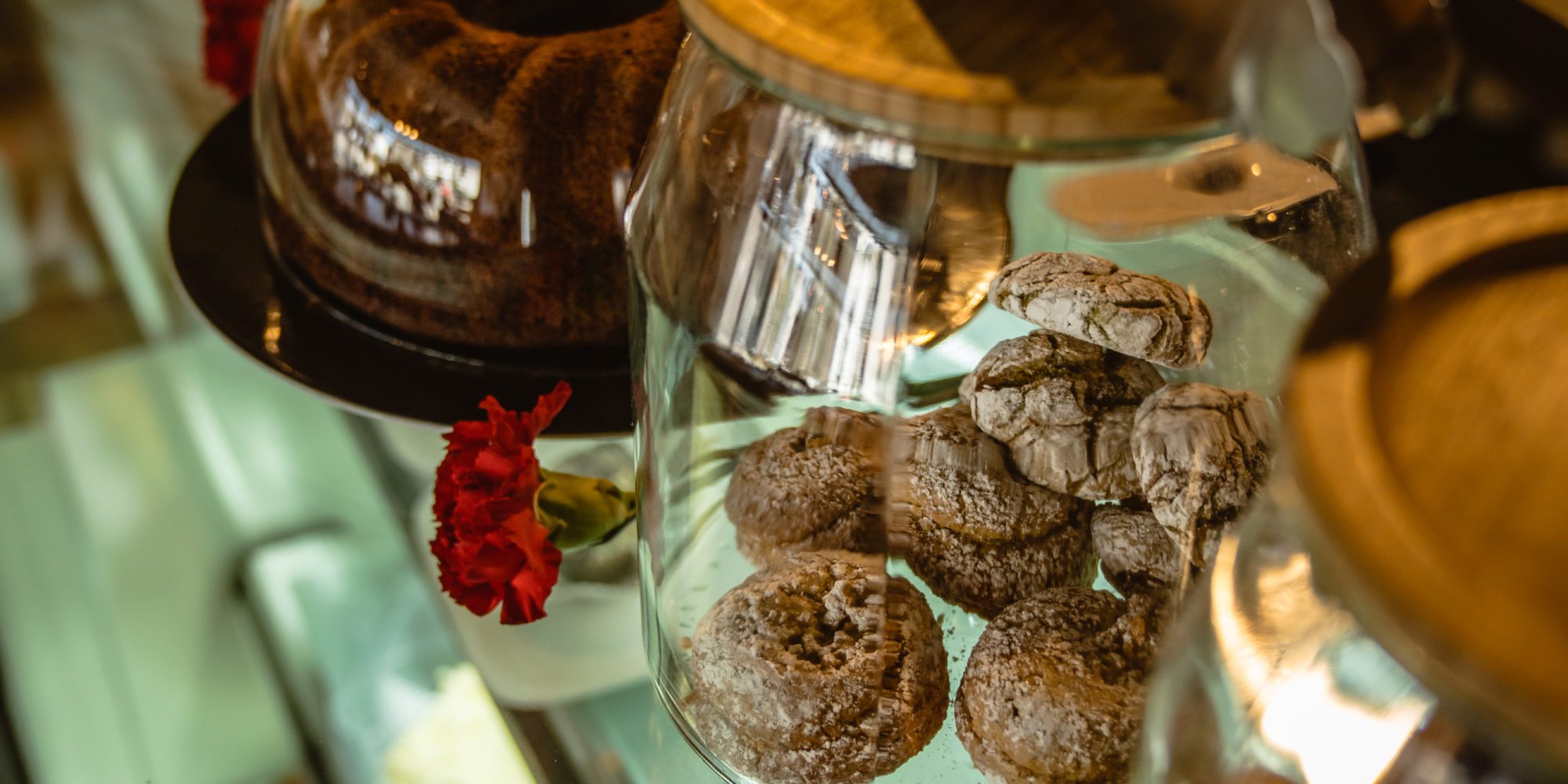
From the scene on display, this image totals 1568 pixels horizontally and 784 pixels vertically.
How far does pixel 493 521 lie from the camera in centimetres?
42

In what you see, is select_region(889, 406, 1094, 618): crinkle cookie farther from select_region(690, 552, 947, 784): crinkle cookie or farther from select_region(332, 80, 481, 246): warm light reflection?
select_region(332, 80, 481, 246): warm light reflection

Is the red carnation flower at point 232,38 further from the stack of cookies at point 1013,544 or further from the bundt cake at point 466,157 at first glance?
the stack of cookies at point 1013,544

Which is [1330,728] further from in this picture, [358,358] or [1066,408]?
[358,358]

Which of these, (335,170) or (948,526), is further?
(335,170)

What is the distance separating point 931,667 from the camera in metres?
0.34

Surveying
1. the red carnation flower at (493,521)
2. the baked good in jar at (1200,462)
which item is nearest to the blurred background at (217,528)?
the red carnation flower at (493,521)

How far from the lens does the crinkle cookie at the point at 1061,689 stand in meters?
0.30

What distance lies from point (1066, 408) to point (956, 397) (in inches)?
1.5

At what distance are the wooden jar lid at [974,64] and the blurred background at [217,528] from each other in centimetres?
25

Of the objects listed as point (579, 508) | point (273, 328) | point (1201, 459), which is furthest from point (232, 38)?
point (1201, 459)

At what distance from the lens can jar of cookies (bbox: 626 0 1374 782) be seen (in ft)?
1.02

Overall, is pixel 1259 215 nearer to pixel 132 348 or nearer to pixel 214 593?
pixel 214 593

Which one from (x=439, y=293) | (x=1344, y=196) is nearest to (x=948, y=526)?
(x=1344, y=196)

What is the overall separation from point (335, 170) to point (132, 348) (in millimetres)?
225
